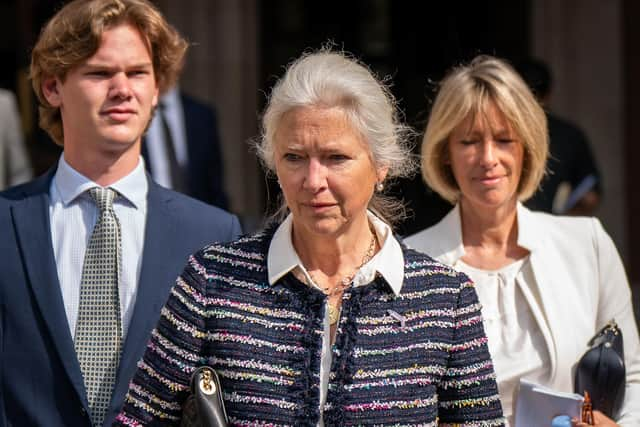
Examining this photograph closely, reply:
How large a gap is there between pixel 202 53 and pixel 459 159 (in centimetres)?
467

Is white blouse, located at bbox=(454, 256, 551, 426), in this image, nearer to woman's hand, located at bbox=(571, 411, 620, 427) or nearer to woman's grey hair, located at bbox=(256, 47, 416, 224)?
woman's hand, located at bbox=(571, 411, 620, 427)

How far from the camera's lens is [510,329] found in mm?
3988

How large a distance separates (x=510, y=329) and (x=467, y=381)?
2.76 ft

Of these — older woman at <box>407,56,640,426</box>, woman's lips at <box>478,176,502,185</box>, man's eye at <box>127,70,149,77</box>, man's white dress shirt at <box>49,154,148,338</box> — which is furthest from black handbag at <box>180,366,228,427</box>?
woman's lips at <box>478,176,502,185</box>

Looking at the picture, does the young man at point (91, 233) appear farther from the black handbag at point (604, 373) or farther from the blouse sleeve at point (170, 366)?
the black handbag at point (604, 373)

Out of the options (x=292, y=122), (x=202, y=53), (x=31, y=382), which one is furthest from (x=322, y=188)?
(x=202, y=53)

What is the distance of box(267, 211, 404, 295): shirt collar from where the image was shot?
124 inches

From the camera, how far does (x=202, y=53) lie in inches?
338

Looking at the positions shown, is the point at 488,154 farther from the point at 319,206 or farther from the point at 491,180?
the point at 319,206

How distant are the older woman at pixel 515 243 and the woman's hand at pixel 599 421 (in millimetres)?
196

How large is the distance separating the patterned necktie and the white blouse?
1.15m

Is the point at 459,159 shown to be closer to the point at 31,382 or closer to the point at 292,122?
the point at 292,122

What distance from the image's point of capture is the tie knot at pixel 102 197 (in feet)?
11.9

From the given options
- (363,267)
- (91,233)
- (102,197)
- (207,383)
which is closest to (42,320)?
(91,233)
